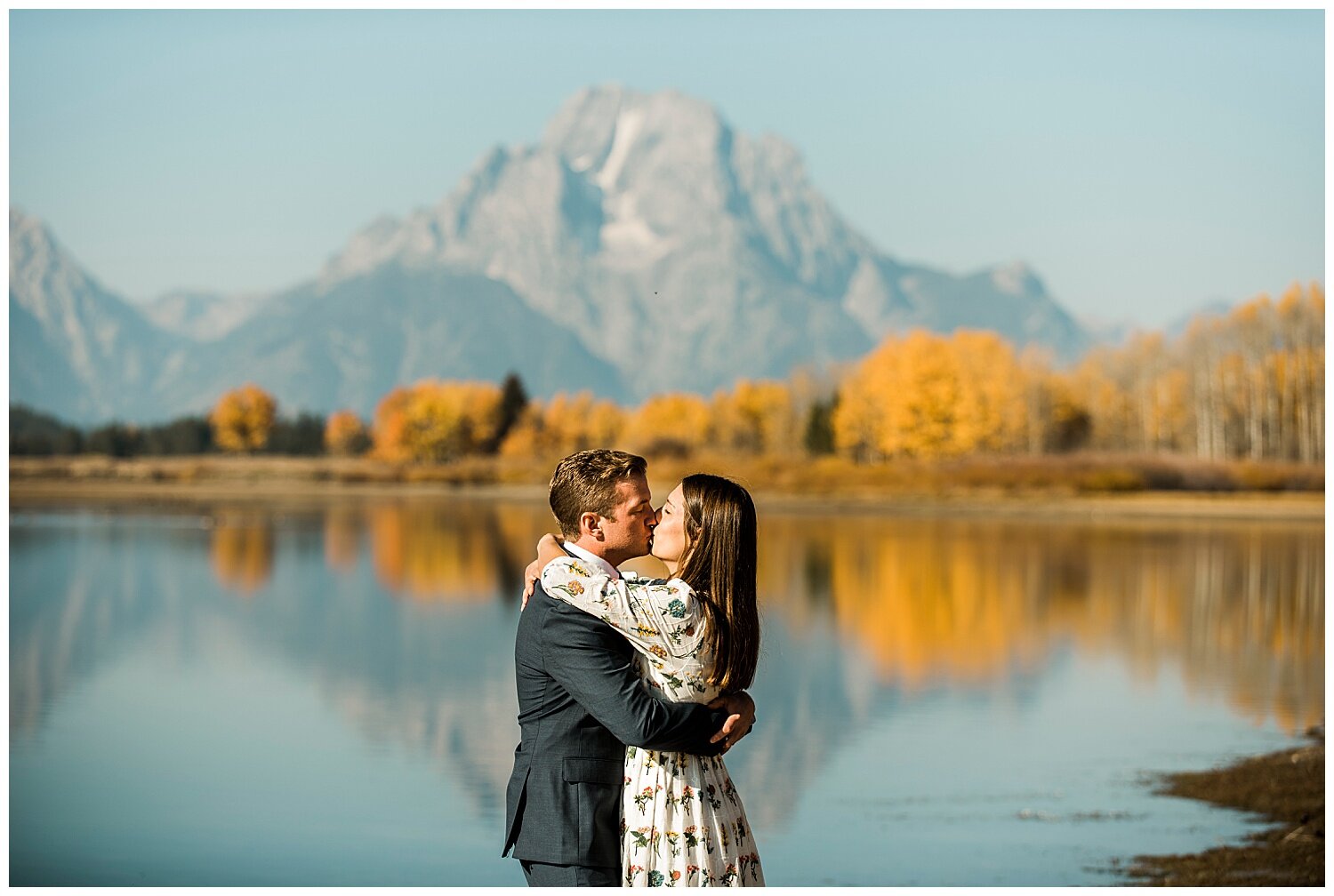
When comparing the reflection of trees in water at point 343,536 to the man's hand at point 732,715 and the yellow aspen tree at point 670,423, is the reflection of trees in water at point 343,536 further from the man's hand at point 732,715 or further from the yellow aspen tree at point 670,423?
the yellow aspen tree at point 670,423

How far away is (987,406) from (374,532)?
2839 cm

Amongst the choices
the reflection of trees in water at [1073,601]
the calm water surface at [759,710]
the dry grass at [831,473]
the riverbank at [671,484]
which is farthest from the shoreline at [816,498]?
the calm water surface at [759,710]

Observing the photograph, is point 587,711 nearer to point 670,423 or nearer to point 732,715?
point 732,715

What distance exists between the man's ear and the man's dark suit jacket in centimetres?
13

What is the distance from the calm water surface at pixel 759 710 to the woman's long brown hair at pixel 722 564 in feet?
0.97

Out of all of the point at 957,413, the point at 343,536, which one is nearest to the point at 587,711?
the point at 343,536

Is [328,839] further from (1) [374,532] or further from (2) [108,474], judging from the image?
(2) [108,474]

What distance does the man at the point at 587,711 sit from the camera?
262 centimetres

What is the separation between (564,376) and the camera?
614 feet

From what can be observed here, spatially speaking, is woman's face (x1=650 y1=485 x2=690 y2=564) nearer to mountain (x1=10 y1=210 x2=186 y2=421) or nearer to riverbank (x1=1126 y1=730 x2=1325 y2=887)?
riverbank (x1=1126 y1=730 x2=1325 y2=887)

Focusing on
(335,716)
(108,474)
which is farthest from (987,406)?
(335,716)

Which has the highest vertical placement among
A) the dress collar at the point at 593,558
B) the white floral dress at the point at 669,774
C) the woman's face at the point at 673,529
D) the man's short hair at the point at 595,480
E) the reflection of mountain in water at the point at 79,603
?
the man's short hair at the point at 595,480

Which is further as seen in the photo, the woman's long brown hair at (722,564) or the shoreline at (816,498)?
the shoreline at (816,498)

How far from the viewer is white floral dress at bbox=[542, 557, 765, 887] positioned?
2.61 m
